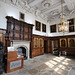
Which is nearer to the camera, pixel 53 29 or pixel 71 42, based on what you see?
pixel 71 42

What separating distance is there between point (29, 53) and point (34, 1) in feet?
17.3

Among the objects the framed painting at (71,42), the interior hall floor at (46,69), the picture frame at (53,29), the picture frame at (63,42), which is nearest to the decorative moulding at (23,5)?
the picture frame at (53,29)

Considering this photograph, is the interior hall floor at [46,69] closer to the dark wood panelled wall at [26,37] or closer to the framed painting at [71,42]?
the dark wood panelled wall at [26,37]

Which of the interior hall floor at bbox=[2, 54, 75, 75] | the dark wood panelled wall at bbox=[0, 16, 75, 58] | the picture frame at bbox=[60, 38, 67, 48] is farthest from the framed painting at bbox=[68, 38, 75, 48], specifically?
the interior hall floor at bbox=[2, 54, 75, 75]

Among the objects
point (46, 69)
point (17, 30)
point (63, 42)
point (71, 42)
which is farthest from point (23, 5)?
point (71, 42)

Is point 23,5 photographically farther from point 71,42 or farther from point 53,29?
point 71,42

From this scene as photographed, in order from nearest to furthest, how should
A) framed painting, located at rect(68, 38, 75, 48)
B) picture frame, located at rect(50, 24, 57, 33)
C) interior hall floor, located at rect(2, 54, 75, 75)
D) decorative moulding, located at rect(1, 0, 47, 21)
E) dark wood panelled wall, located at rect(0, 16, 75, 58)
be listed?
interior hall floor, located at rect(2, 54, 75, 75) → dark wood panelled wall, located at rect(0, 16, 75, 58) → decorative moulding, located at rect(1, 0, 47, 21) → framed painting, located at rect(68, 38, 75, 48) → picture frame, located at rect(50, 24, 57, 33)

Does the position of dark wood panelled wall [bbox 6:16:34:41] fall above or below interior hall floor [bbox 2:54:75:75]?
above

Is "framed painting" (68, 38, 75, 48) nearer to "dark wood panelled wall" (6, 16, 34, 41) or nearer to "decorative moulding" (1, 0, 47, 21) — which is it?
"dark wood panelled wall" (6, 16, 34, 41)

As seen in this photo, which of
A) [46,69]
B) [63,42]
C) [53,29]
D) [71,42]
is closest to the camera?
[46,69]

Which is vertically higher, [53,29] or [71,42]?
[53,29]

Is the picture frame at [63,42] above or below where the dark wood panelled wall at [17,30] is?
below

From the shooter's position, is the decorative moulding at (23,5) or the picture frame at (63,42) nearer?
the decorative moulding at (23,5)

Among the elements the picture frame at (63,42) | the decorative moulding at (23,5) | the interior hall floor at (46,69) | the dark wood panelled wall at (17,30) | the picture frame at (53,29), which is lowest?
the interior hall floor at (46,69)
